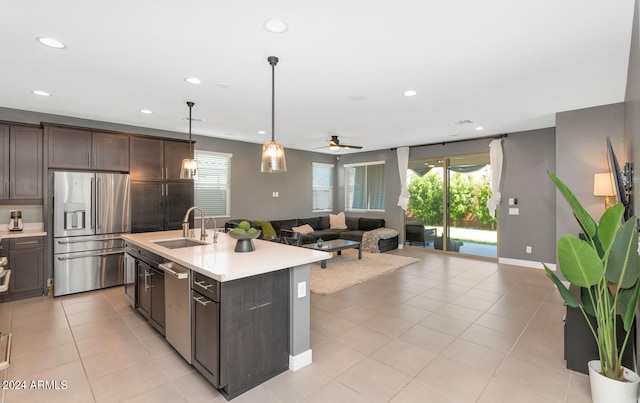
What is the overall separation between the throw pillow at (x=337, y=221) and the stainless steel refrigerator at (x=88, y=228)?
5.13 m

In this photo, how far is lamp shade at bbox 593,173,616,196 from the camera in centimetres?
376

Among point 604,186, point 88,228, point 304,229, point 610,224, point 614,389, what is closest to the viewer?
point 610,224

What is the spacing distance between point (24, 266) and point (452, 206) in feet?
25.7

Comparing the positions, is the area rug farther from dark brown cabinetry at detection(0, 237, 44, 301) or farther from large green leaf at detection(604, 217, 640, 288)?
dark brown cabinetry at detection(0, 237, 44, 301)

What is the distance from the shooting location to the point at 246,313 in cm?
221

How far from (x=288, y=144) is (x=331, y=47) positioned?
4.97m

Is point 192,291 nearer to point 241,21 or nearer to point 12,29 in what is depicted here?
point 241,21

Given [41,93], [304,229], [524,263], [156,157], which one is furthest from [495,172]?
[41,93]

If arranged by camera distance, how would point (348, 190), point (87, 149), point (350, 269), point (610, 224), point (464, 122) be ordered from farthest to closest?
point (348, 190)
point (350, 269)
point (464, 122)
point (87, 149)
point (610, 224)

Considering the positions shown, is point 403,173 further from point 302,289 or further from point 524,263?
point 302,289

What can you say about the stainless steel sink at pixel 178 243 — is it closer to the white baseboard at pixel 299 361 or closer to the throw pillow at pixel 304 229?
the white baseboard at pixel 299 361

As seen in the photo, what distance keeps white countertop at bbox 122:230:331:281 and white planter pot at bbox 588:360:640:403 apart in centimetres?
197

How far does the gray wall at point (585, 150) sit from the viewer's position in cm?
411

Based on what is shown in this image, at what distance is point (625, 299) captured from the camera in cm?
196
